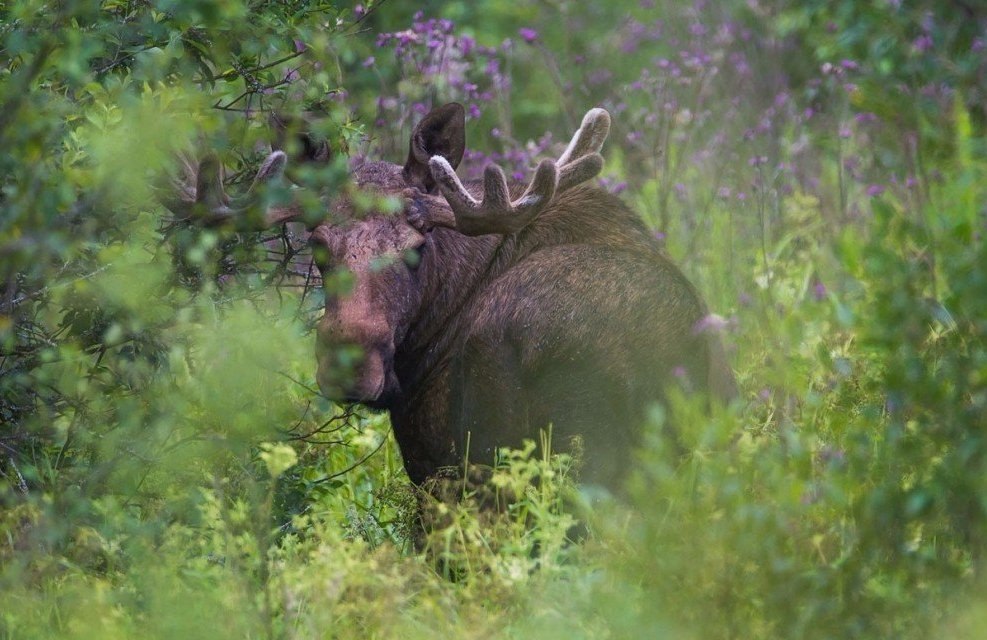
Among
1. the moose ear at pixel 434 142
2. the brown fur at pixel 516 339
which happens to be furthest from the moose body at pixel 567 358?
the moose ear at pixel 434 142

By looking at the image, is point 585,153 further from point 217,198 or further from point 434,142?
point 217,198

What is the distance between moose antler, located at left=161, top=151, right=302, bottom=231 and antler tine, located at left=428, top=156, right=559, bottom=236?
60 cm

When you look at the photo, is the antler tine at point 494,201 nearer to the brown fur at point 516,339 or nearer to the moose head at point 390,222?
the moose head at point 390,222

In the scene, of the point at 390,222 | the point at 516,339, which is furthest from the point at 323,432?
the point at 516,339

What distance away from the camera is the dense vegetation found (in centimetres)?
384

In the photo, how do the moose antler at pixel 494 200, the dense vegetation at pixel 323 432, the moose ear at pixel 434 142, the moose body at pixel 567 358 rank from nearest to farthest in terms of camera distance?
the dense vegetation at pixel 323 432 → the moose body at pixel 567 358 → the moose antler at pixel 494 200 → the moose ear at pixel 434 142

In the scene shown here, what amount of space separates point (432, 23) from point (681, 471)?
14.8 ft

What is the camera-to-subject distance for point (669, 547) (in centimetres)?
388

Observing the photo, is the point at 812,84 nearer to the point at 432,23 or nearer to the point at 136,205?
the point at 432,23

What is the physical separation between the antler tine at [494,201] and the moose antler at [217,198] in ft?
1.98

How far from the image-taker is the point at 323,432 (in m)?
6.48

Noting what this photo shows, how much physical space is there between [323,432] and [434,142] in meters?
1.34

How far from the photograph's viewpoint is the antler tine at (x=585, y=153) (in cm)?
621

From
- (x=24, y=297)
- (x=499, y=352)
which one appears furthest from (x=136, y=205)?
(x=499, y=352)
